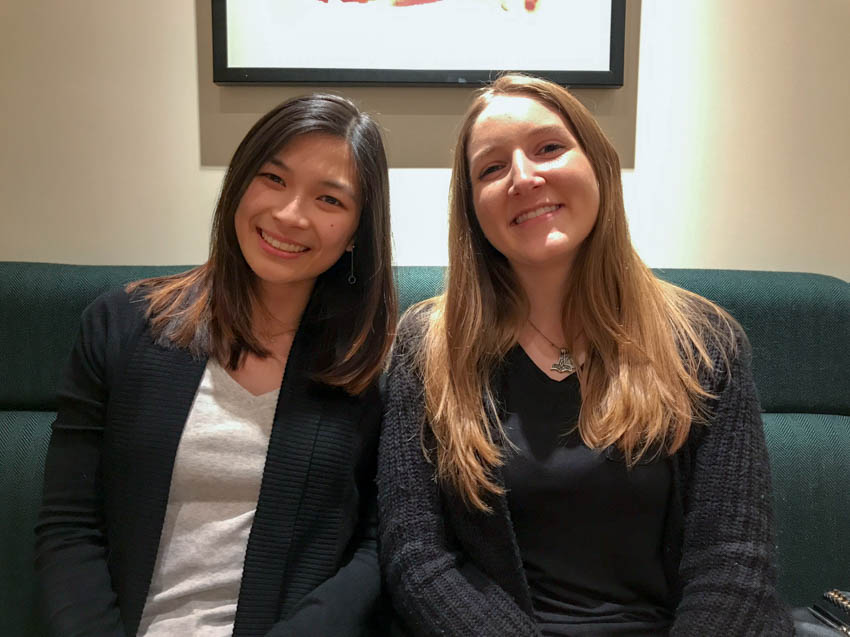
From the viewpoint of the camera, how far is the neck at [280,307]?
3.88 ft

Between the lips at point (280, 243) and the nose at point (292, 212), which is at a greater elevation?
the nose at point (292, 212)

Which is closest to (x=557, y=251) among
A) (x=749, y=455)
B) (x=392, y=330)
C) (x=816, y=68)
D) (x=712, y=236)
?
(x=392, y=330)

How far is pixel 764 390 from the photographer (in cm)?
144

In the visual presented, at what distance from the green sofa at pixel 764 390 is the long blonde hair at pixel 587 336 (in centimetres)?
27

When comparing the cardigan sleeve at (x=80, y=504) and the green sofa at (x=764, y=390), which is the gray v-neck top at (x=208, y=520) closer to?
the cardigan sleeve at (x=80, y=504)

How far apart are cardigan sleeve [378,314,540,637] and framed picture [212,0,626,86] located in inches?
32.2

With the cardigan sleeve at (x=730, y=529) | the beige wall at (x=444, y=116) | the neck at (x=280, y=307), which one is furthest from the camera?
the beige wall at (x=444, y=116)

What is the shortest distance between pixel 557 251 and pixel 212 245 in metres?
0.62

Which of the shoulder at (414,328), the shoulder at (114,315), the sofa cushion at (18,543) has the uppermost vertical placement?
the shoulder at (114,315)

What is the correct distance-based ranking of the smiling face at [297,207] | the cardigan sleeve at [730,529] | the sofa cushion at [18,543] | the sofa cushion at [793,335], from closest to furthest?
the cardigan sleeve at [730,529]
the smiling face at [297,207]
the sofa cushion at [18,543]
the sofa cushion at [793,335]

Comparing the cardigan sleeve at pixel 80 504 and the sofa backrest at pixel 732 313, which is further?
the sofa backrest at pixel 732 313

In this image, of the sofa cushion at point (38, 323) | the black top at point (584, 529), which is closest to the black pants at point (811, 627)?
the black top at point (584, 529)

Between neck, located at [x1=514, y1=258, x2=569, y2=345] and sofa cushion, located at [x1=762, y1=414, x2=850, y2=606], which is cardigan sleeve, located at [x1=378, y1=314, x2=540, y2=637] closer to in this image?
neck, located at [x1=514, y1=258, x2=569, y2=345]

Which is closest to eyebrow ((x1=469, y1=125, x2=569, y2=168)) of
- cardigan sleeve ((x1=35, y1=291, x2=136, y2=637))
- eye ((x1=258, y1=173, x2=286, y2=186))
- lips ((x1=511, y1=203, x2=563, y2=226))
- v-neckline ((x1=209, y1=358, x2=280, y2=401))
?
lips ((x1=511, y1=203, x2=563, y2=226))
